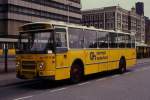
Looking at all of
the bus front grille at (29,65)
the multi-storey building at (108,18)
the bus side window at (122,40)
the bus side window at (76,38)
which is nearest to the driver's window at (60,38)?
the bus side window at (76,38)

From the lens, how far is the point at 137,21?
520 feet

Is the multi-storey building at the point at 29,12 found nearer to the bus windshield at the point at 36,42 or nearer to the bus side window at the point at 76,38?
the bus side window at the point at 76,38

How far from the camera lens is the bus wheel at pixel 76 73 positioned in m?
16.1

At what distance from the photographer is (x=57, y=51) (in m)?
14.6

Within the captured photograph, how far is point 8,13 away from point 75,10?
37337 mm

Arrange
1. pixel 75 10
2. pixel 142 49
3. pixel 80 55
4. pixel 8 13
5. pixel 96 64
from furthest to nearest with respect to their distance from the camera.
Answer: pixel 75 10
pixel 8 13
pixel 142 49
pixel 96 64
pixel 80 55

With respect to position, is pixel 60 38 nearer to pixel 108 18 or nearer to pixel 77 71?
pixel 77 71

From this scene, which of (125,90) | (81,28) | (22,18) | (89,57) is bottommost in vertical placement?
(125,90)

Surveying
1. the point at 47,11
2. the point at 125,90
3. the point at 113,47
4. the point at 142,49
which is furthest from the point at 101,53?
the point at 47,11

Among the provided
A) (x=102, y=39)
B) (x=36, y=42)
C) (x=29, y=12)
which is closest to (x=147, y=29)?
(x=29, y=12)

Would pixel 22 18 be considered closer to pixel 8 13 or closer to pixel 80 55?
pixel 8 13

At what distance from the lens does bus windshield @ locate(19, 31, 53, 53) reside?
14539mm

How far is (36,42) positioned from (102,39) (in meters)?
5.80

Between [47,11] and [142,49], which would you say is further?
[47,11]
